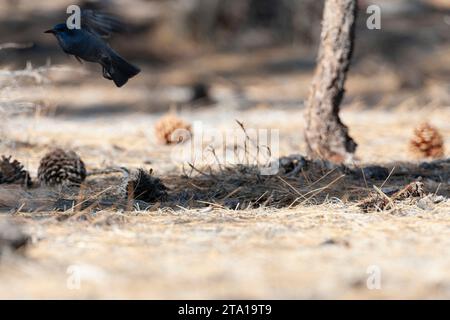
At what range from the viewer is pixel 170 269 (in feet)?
8.25

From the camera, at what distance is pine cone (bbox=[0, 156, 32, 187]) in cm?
420

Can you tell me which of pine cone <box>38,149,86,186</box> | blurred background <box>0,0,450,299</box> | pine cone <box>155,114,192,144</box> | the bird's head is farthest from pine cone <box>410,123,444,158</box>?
the bird's head

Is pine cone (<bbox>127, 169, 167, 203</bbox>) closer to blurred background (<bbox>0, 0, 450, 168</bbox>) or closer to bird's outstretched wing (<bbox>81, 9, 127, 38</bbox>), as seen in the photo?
bird's outstretched wing (<bbox>81, 9, 127, 38</bbox>)

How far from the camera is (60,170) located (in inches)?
169

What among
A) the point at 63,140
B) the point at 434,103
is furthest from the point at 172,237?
the point at 434,103

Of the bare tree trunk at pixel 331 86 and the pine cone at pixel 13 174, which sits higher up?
the bare tree trunk at pixel 331 86

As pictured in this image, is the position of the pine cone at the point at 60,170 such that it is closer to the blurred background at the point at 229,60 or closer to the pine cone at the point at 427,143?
the blurred background at the point at 229,60

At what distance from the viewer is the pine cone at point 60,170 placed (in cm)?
429

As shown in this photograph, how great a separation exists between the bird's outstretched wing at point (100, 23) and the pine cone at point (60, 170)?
2.38 feet

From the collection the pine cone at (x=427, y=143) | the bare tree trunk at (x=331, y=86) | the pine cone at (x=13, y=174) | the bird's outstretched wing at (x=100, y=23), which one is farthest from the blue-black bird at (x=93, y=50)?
the pine cone at (x=427, y=143)

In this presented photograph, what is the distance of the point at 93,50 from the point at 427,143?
2311 millimetres

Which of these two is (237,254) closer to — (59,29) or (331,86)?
(59,29)

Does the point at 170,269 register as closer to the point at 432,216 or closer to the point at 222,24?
the point at 432,216

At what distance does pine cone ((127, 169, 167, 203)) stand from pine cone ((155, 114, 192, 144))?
1.88m
